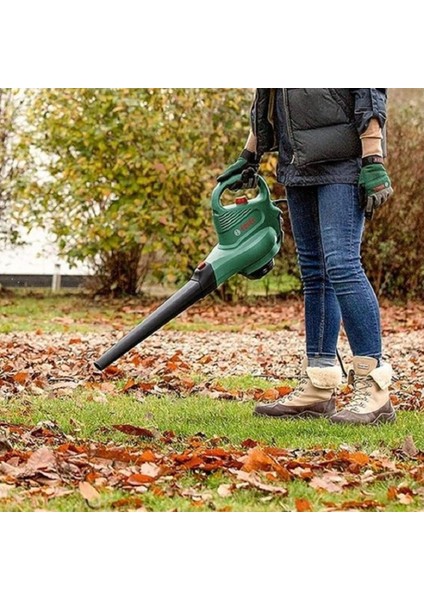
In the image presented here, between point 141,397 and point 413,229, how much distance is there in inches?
199

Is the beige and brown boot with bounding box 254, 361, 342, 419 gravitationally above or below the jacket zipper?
below

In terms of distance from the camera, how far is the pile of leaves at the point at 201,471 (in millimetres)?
2473

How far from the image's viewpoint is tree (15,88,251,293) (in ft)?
26.9

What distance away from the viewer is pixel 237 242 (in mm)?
3488

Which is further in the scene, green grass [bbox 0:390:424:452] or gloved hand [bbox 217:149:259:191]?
gloved hand [bbox 217:149:259:191]

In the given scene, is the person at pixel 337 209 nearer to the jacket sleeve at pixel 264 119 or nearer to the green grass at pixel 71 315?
the jacket sleeve at pixel 264 119

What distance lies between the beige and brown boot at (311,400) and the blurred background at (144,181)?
4.70m

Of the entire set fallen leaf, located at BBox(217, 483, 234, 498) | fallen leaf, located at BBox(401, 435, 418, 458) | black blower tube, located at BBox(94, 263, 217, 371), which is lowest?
fallen leaf, located at BBox(217, 483, 234, 498)

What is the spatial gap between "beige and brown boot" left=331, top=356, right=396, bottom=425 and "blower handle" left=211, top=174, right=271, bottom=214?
0.67 meters

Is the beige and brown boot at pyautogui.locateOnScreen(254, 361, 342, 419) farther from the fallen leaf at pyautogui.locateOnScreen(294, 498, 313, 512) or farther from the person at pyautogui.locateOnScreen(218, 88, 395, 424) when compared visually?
the fallen leaf at pyautogui.locateOnScreen(294, 498, 313, 512)

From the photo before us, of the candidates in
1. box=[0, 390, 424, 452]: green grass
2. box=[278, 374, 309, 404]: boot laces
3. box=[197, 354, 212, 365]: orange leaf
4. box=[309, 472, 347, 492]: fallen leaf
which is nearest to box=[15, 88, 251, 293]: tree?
box=[197, 354, 212, 365]: orange leaf

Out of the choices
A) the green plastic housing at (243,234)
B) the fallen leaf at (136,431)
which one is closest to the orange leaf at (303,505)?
the fallen leaf at (136,431)

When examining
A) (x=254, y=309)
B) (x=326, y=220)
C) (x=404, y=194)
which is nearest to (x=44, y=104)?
(x=254, y=309)

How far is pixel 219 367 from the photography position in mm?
4984
